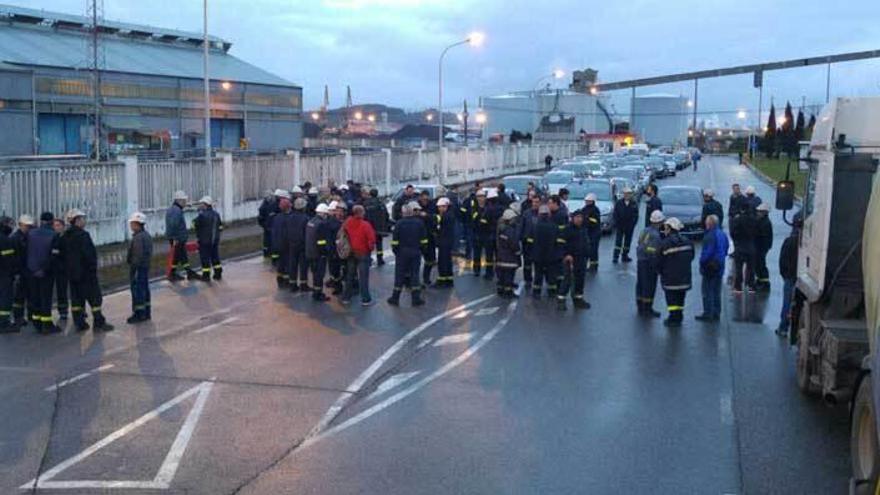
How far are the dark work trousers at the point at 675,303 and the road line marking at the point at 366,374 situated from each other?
10.9 ft

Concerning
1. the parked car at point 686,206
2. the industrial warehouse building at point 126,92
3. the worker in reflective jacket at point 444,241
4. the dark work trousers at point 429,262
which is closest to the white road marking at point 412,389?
the worker in reflective jacket at point 444,241

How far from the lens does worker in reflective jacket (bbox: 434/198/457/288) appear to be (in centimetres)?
1731

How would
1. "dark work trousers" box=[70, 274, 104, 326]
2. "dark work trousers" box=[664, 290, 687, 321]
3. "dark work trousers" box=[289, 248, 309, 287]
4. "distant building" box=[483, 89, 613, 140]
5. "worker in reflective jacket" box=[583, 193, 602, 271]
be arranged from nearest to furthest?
"dark work trousers" box=[70, 274, 104, 326] → "dark work trousers" box=[664, 290, 687, 321] → "dark work trousers" box=[289, 248, 309, 287] → "worker in reflective jacket" box=[583, 193, 602, 271] → "distant building" box=[483, 89, 613, 140]

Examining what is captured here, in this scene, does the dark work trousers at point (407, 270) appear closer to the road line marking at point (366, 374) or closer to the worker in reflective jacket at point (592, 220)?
the road line marking at point (366, 374)

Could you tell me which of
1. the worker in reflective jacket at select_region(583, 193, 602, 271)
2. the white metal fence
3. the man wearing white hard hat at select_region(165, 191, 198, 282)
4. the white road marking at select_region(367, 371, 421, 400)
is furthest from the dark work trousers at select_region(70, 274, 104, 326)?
the worker in reflective jacket at select_region(583, 193, 602, 271)

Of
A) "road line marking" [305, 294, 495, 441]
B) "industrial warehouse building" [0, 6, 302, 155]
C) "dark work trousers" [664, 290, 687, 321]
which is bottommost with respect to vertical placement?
"road line marking" [305, 294, 495, 441]

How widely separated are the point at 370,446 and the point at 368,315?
6441mm

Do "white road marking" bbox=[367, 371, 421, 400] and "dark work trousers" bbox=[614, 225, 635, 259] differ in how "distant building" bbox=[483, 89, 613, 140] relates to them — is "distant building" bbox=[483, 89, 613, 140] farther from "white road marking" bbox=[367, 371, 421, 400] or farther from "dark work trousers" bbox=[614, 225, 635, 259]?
"white road marking" bbox=[367, 371, 421, 400]

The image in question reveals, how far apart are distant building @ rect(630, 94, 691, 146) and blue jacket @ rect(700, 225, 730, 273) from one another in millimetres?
125488

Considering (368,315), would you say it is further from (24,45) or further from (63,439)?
(24,45)

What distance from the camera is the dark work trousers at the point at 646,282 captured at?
14.5 metres

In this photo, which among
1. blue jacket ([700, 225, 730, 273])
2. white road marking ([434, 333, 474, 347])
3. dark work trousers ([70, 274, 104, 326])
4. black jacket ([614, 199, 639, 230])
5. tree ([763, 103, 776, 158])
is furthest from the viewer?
tree ([763, 103, 776, 158])

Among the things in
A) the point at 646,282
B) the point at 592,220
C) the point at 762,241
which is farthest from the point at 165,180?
the point at 762,241

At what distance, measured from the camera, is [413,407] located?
9539 mm
